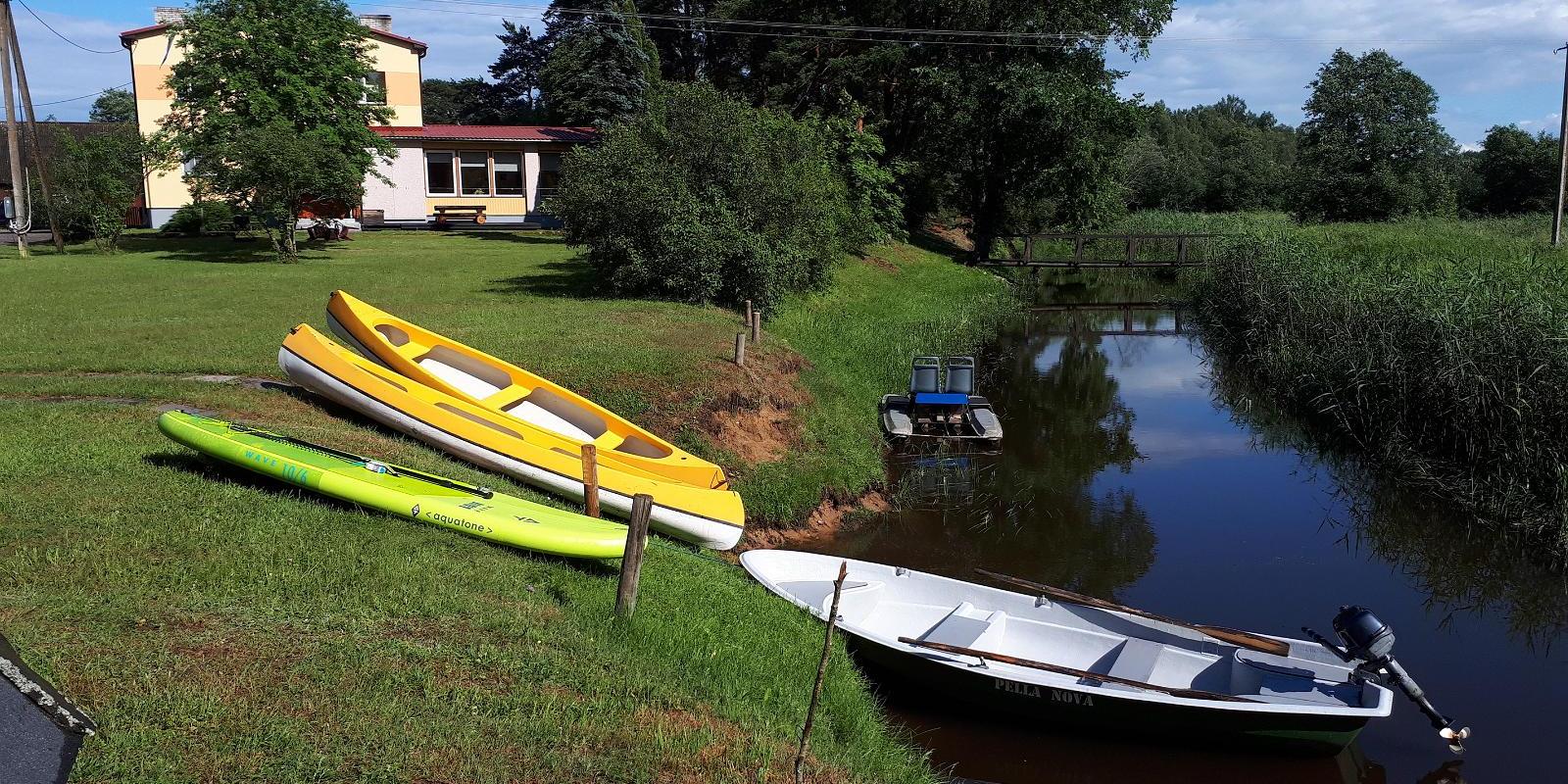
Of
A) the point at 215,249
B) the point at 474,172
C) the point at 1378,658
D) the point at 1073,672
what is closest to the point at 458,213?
the point at 474,172

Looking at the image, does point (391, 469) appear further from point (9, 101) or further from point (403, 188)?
point (403, 188)

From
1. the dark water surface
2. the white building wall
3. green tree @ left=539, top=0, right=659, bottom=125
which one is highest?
green tree @ left=539, top=0, right=659, bottom=125

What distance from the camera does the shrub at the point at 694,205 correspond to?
832 inches

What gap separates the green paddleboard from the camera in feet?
28.7

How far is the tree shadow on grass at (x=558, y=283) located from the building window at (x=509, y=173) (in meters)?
17.6

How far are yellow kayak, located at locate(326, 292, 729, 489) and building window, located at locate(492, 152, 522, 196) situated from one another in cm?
3274

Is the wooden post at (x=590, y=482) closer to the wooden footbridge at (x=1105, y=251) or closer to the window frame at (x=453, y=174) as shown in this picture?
the wooden footbridge at (x=1105, y=251)

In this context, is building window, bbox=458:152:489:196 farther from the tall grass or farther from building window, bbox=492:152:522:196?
the tall grass

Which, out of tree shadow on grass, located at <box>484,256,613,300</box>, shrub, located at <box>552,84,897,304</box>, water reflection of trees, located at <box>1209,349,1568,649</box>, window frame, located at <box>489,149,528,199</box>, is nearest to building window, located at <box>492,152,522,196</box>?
window frame, located at <box>489,149,528,199</box>

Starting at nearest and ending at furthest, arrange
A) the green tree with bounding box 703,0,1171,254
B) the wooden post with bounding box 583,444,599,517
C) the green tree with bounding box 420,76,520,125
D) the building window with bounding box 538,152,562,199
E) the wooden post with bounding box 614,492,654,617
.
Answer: the wooden post with bounding box 614,492,654,617 < the wooden post with bounding box 583,444,599,517 < the green tree with bounding box 703,0,1171,254 < the building window with bounding box 538,152,562,199 < the green tree with bounding box 420,76,520,125

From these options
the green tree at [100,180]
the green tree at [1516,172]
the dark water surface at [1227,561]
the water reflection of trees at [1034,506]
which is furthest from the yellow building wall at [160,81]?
the green tree at [1516,172]

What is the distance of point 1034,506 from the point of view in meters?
15.5

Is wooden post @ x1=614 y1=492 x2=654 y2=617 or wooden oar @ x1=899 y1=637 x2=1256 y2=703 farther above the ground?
wooden post @ x1=614 y1=492 x2=654 y2=617

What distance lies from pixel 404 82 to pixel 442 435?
38648 millimetres
